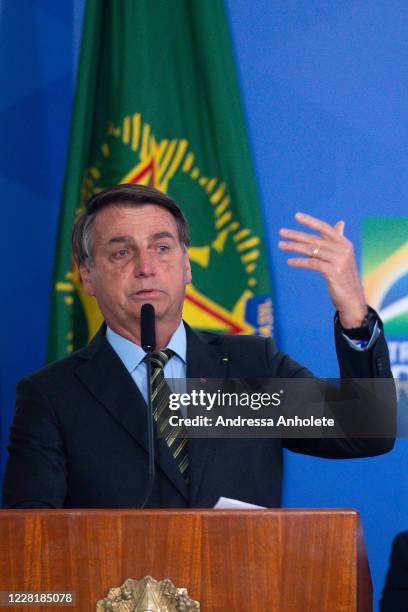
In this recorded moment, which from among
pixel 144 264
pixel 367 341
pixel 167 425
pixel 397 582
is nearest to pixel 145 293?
pixel 144 264

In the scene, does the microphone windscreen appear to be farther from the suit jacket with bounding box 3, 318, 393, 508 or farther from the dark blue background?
the dark blue background

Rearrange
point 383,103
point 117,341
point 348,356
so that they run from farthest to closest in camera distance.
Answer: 1. point 383,103
2. point 117,341
3. point 348,356

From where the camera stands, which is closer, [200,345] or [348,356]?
[348,356]

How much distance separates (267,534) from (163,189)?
168 centimetres

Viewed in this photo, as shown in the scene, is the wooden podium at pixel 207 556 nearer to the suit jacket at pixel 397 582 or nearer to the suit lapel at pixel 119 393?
the suit jacket at pixel 397 582

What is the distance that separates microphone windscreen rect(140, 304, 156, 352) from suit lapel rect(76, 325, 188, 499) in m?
0.32

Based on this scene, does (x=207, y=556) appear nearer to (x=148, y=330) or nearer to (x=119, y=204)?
(x=148, y=330)

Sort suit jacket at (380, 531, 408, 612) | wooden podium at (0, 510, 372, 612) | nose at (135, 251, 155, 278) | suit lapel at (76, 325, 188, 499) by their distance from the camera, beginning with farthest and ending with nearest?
nose at (135, 251, 155, 278)
suit lapel at (76, 325, 188, 499)
suit jacket at (380, 531, 408, 612)
wooden podium at (0, 510, 372, 612)

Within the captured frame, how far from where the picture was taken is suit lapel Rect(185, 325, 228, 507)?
1.96m

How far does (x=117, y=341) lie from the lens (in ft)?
7.10

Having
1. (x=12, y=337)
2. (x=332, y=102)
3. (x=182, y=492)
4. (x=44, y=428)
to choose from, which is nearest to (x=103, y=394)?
(x=44, y=428)

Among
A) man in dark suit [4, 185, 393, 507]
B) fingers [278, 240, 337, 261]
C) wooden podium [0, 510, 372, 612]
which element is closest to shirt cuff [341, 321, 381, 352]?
man in dark suit [4, 185, 393, 507]

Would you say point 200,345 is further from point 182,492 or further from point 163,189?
point 163,189

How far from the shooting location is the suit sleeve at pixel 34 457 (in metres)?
1.87
